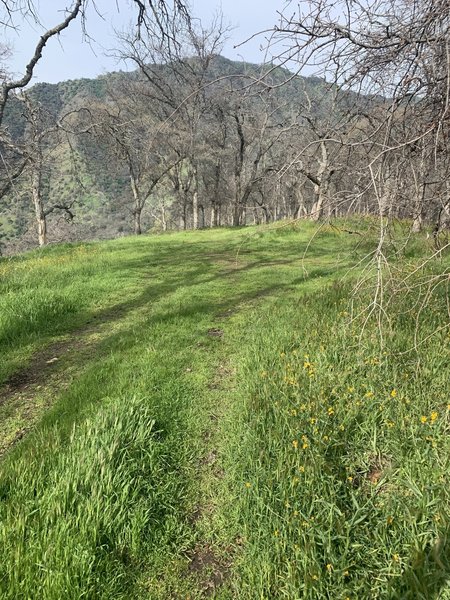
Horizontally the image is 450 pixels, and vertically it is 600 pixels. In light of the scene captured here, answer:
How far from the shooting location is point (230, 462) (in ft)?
10.8

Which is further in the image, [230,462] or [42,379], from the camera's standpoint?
[42,379]

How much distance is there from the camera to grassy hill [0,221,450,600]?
7.39ft

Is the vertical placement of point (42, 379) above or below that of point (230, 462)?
above

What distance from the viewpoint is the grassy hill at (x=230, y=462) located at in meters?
2.25

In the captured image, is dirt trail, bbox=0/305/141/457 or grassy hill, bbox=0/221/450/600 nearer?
grassy hill, bbox=0/221/450/600

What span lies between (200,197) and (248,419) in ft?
157

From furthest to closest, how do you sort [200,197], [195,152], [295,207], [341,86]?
[295,207] < [200,197] < [195,152] < [341,86]

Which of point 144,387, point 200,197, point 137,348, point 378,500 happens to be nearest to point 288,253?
point 137,348

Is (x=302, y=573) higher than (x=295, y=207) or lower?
lower

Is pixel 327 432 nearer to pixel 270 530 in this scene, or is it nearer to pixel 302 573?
pixel 270 530

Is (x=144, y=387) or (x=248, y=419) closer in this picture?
(x=248, y=419)

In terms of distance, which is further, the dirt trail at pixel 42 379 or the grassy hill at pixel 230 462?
the dirt trail at pixel 42 379

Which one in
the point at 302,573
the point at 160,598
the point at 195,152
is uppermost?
the point at 195,152

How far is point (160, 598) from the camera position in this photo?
229cm
